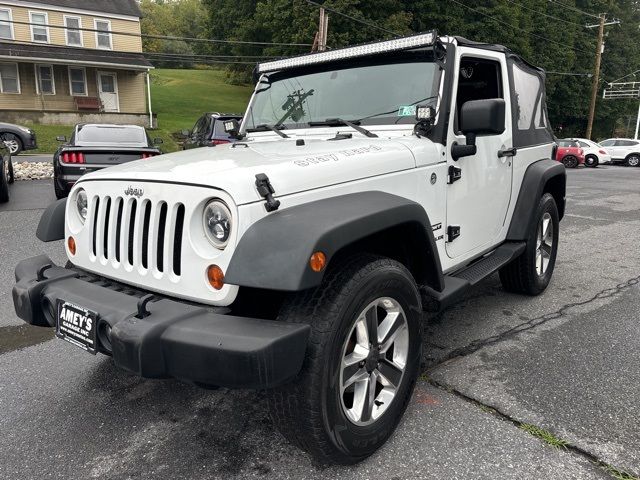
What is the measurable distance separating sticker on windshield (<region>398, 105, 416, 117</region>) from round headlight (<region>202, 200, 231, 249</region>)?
Result: 1557mm

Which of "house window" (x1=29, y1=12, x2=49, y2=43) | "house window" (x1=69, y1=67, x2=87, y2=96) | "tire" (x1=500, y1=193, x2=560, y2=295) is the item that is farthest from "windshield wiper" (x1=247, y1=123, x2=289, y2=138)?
"house window" (x1=69, y1=67, x2=87, y2=96)

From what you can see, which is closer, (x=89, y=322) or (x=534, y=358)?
(x=89, y=322)

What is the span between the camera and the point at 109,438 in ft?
8.79

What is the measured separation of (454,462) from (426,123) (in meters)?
1.88

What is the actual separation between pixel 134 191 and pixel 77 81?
31.5 metres

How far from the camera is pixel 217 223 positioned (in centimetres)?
221

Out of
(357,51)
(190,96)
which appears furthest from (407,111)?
(190,96)

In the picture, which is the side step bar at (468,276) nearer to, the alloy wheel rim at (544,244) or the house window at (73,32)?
the alloy wheel rim at (544,244)

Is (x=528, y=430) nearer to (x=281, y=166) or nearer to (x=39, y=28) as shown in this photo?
(x=281, y=166)

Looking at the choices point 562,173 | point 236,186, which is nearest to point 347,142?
point 236,186

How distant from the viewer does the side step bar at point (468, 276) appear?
2977mm

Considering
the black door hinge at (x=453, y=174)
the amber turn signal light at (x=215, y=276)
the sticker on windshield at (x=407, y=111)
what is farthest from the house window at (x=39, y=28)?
the amber turn signal light at (x=215, y=276)

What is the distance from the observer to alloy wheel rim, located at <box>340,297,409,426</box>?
2400mm

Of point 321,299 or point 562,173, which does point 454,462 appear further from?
point 562,173
